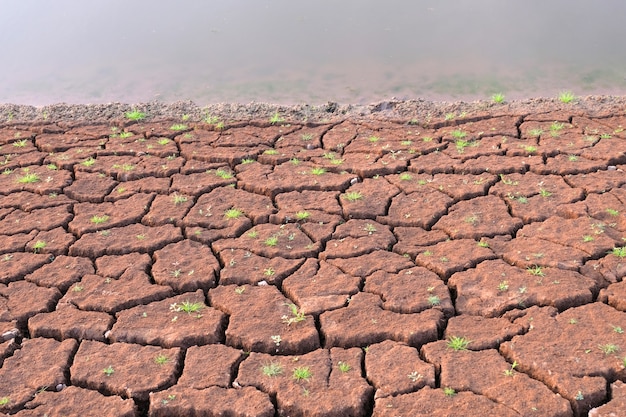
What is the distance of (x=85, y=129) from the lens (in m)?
7.21

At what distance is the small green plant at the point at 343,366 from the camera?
377cm

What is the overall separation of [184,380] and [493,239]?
7.03 ft

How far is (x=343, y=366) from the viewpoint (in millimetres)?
3789

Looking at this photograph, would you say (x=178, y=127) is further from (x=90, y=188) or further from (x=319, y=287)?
(x=319, y=287)

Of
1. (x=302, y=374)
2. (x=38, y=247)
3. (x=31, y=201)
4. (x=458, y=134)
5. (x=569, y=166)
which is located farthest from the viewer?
(x=458, y=134)

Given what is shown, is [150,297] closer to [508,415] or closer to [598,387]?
[508,415]

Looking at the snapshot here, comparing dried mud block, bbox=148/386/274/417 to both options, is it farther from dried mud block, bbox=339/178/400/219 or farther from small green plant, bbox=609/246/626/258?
small green plant, bbox=609/246/626/258

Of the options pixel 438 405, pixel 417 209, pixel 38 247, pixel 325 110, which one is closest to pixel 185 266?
pixel 38 247

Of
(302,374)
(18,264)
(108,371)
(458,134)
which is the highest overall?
(458,134)

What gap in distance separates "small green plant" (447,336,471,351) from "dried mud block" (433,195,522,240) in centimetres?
111

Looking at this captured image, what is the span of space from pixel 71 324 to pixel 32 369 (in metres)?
0.37

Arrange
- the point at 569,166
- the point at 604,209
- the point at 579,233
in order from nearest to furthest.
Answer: the point at 579,233, the point at 604,209, the point at 569,166

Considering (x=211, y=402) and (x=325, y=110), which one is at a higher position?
(x=325, y=110)

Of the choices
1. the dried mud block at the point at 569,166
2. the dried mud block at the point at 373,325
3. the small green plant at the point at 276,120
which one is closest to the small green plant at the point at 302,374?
the dried mud block at the point at 373,325
